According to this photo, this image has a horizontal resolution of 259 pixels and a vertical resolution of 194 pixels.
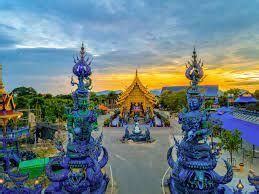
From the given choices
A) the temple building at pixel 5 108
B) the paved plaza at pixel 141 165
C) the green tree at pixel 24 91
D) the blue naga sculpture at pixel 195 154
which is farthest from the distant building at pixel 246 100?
the blue naga sculpture at pixel 195 154

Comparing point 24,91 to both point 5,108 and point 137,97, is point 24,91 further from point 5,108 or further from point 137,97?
point 5,108

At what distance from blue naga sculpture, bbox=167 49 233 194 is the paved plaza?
2877 mm

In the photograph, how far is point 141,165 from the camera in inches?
722

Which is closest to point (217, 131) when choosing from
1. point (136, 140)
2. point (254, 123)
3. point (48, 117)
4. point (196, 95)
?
point (254, 123)

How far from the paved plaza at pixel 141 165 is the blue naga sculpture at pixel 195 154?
9.44 feet

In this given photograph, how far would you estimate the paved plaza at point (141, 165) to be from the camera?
1427cm

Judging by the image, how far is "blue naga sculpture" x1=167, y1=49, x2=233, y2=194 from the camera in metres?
10.7

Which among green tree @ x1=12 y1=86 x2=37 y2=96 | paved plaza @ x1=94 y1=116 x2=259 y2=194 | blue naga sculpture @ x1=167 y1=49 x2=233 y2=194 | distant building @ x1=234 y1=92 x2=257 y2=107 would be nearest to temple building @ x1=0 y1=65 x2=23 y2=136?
paved plaza @ x1=94 y1=116 x2=259 y2=194

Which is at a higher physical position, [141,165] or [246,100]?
[246,100]

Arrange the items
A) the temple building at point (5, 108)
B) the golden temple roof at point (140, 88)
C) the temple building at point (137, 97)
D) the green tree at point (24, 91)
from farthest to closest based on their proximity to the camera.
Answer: the green tree at point (24, 91), the temple building at point (137, 97), the golden temple roof at point (140, 88), the temple building at point (5, 108)

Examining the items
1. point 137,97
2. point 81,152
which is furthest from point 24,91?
point 81,152

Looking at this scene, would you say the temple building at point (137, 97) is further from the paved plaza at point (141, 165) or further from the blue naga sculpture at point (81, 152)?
the blue naga sculpture at point (81, 152)

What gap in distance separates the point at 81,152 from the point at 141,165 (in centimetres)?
767

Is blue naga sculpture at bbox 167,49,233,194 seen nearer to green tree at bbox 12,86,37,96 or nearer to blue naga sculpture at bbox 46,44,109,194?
blue naga sculpture at bbox 46,44,109,194
